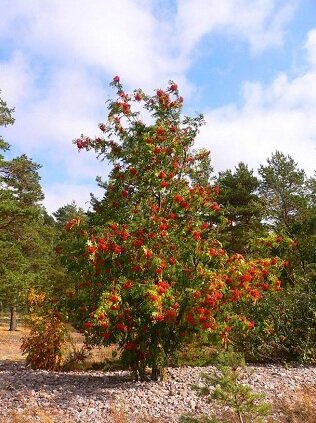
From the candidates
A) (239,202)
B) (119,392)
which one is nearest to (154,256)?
(119,392)

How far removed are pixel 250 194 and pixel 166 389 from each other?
2185 cm

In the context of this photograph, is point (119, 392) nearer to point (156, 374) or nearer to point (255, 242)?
point (156, 374)

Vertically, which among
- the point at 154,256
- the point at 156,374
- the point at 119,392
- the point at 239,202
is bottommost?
the point at 119,392

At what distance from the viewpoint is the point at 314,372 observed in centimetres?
1117

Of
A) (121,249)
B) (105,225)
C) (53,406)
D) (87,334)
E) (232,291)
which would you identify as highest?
(105,225)

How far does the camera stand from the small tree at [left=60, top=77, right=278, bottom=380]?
354 inches

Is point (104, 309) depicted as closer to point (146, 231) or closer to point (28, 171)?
point (146, 231)

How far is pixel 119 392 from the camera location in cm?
932

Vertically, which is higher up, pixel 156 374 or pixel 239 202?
pixel 239 202

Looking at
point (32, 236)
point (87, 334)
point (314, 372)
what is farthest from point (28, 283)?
point (314, 372)

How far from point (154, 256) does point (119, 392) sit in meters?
3.00

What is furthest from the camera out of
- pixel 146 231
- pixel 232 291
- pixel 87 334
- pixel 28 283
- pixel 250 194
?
pixel 250 194

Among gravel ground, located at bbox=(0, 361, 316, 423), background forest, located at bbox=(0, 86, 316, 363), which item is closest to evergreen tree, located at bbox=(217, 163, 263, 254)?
background forest, located at bbox=(0, 86, 316, 363)

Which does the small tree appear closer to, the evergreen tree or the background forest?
the background forest
